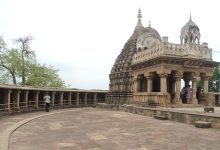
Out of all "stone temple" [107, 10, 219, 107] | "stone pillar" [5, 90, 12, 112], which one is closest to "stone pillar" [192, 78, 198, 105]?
"stone temple" [107, 10, 219, 107]

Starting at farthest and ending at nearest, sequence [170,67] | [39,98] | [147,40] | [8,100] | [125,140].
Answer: [39,98], [147,40], [170,67], [8,100], [125,140]

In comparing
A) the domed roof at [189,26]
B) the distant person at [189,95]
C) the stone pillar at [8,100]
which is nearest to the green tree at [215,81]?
the domed roof at [189,26]

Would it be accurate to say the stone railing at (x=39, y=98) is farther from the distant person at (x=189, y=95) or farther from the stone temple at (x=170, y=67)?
the distant person at (x=189, y=95)

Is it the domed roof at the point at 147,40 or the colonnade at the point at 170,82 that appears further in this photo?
the domed roof at the point at 147,40

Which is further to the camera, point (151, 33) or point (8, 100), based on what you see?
point (151, 33)

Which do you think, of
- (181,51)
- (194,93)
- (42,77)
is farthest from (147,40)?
(42,77)

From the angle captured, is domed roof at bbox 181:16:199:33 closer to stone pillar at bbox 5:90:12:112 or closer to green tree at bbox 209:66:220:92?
stone pillar at bbox 5:90:12:112

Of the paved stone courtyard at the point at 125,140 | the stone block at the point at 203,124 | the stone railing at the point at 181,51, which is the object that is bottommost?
the paved stone courtyard at the point at 125,140

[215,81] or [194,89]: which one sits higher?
[215,81]

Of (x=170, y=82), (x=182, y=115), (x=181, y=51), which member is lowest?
(x=182, y=115)

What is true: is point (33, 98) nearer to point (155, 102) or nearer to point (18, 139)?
point (155, 102)

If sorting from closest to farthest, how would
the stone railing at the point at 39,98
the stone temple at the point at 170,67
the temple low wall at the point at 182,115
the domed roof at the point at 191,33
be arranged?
the temple low wall at the point at 182,115, the stone railing at the point at 39,98, the stone temple at the point at 170,67, the domed roof at the point at 191,33

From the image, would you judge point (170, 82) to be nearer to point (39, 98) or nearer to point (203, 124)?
point (39, 98)

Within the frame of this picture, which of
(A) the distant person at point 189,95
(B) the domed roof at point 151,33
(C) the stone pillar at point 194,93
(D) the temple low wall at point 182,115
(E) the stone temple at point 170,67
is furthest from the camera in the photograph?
(B) the domed roof at point 151,33
